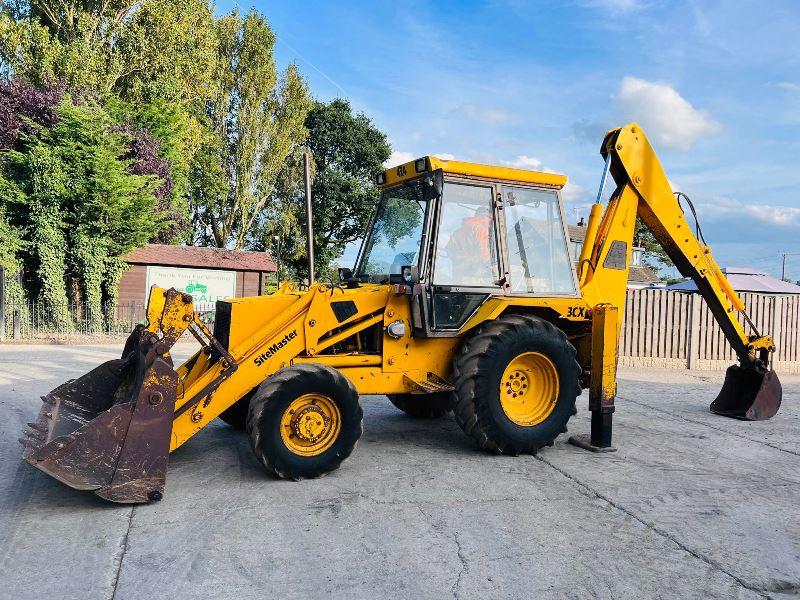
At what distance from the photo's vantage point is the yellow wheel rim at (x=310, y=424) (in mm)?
5027

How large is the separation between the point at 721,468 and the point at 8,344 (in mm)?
16569

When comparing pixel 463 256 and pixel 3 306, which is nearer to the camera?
pixel 463 256

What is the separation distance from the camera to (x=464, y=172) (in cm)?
604

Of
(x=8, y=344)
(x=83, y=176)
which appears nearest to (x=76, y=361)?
(x=8, y=344)

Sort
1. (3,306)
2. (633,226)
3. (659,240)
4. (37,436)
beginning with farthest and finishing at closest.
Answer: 1. (3,306)
2. (659,240)
3. (633,226)
4. (37,436)

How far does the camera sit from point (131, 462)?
4414 mm

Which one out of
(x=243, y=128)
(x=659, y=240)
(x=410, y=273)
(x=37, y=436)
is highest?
(x=243, y=128)

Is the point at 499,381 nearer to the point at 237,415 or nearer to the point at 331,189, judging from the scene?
the point at 237,415

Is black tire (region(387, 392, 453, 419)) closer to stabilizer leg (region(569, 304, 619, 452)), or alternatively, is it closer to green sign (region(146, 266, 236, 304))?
stabilizer leg (region(569, 304, 619, 452))

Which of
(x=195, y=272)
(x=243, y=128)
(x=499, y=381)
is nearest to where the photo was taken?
(x=499, y=381)

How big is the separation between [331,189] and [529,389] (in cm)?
2846

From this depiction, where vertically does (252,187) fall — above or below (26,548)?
above

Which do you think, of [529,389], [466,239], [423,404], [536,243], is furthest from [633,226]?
[423,404]

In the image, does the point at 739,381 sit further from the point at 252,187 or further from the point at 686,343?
the point at 252,187
